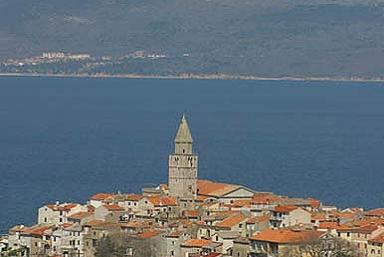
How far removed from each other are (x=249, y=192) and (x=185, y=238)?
766cm

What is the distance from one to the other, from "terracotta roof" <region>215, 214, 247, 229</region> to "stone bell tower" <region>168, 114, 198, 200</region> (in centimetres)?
521

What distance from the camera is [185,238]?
47.9m

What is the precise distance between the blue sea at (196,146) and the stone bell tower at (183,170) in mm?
5348

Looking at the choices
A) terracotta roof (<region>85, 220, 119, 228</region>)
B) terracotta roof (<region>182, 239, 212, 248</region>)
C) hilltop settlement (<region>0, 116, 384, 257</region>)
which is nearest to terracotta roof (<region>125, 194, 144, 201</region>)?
hilltop settlement (<region>0, 116, 384, 257</region>)

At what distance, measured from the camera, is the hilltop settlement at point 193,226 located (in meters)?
45.7

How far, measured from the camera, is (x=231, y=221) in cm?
4906

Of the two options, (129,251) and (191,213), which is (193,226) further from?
(129,251)

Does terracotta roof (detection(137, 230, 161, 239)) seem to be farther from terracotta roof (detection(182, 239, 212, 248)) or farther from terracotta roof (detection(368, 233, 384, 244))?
terracotta roof (detection(368, 233, 384, 244))

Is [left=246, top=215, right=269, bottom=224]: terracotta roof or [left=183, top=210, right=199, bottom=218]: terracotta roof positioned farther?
[left=183, top=210, right=199, bottom=218]: terracotta roof

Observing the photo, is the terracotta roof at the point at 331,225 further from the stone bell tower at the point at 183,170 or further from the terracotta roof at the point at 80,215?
the stone bell tower at the point at 183,170

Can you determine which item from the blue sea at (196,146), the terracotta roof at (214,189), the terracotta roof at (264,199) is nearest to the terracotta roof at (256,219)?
the terracotta roof at (264,199)

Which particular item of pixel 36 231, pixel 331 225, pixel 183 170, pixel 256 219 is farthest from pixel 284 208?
pixel 36 231

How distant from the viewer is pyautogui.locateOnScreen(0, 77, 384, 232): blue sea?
7362 centimetres

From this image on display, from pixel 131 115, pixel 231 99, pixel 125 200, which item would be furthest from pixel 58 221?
pixel 231 99
